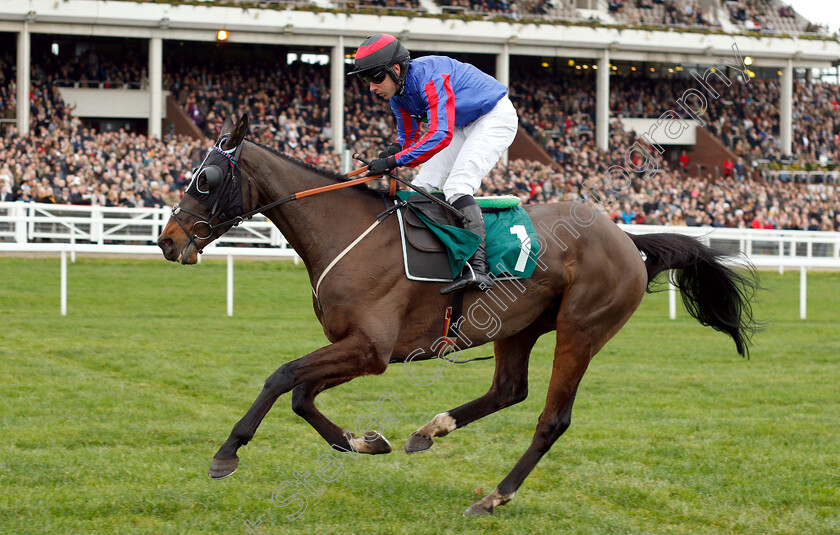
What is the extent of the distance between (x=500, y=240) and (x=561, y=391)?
2.82ft

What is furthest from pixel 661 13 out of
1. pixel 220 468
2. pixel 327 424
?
pixel 220 468

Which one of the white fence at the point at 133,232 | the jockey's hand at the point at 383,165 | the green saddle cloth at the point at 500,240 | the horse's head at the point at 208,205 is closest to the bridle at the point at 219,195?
the horse's head at the point at 208,205

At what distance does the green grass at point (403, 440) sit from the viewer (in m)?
4.38

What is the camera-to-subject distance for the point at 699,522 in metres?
4.38

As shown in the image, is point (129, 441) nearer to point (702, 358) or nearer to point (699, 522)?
point (699, 522)

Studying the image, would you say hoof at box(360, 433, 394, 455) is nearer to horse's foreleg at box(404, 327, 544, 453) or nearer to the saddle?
horse's foreleg at box(404, 327, 544, 453)

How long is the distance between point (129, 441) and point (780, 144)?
105 feet

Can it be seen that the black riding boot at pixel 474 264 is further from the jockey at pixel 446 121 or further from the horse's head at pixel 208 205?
the horse's head at pixel 208 205

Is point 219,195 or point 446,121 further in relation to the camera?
point 446,121

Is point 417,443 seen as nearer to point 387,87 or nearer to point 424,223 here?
point 424,223

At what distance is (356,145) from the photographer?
26031 mm

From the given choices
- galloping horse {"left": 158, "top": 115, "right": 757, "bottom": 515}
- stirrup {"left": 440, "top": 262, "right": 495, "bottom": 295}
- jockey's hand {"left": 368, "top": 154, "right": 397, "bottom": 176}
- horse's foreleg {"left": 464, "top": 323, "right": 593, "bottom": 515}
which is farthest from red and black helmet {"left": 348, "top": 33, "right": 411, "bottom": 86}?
horse's foreleg {"left": 464, "top": 323, "right": 593, "bottom": 515}

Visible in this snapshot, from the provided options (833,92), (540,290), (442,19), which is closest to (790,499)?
(540,290)

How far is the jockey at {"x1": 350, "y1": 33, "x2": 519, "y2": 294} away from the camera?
4480 millimetres
